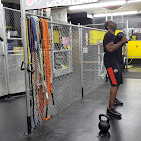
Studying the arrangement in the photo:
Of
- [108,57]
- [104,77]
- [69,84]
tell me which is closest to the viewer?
[108,57]

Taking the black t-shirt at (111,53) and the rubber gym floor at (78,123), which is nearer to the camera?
the rubber gym floor at (78,123)

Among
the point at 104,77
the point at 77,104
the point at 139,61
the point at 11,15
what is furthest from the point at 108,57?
the point at 139,61

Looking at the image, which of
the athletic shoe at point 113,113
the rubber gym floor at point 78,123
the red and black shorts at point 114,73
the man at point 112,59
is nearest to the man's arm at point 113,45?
the man at point 112,59

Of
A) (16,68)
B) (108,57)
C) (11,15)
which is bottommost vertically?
(16,68)

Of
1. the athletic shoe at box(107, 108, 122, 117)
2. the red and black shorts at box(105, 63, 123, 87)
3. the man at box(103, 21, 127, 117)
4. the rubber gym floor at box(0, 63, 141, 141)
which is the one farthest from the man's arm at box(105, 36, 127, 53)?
the rubber gym floor at box(0, 63, 141, 141)

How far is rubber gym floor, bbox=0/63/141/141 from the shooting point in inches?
96.9

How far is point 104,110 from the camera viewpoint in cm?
344

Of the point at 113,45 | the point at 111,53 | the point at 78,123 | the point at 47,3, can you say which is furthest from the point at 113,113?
the point at 47,3

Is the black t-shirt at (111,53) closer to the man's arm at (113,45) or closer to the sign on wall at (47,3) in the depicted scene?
the man's arm at (113,45)

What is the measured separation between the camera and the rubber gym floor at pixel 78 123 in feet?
8.07

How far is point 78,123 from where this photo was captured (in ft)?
9.46

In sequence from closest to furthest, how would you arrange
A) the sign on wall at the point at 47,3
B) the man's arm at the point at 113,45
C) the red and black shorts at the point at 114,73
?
1. the sign on wall at the point at 47,3
2. the man's arm at the point at 113,45
3. the red and black shorts at the point at 114,73

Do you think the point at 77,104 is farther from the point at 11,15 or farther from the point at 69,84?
the point at 11,15

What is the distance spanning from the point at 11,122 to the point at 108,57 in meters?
1.92
